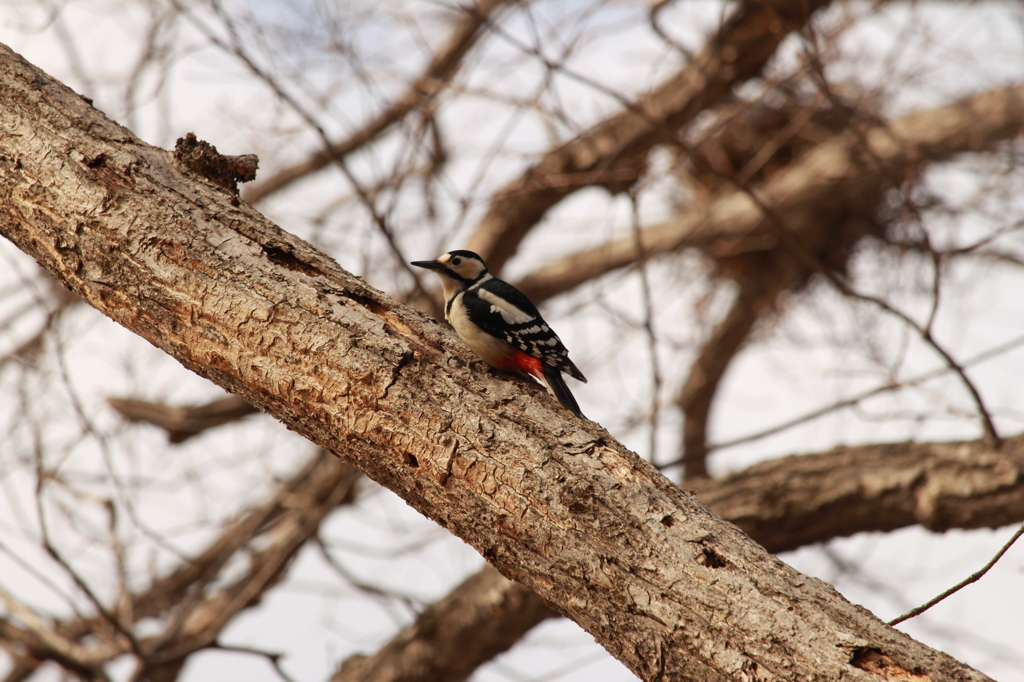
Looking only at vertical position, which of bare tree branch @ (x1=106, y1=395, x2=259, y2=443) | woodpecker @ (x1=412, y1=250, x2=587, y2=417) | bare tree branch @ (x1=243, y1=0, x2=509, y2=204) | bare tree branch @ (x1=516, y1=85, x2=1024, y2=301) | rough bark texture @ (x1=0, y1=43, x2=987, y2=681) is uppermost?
bare tree branch @ (x1=516, y1=85, x2=1024, y2=301)

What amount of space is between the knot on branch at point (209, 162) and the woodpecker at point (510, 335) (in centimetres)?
93

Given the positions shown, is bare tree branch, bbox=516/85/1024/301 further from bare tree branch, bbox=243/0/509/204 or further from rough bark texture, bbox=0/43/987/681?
rough bark texture, bbox=0/43/987/681

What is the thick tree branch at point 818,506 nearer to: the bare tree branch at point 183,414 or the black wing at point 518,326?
the black wing at point 518,326

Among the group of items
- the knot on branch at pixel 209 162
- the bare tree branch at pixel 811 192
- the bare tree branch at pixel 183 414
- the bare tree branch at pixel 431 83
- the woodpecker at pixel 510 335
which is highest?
the bare tree branch at pixel 811 192

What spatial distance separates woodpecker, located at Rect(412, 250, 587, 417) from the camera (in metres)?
2.70

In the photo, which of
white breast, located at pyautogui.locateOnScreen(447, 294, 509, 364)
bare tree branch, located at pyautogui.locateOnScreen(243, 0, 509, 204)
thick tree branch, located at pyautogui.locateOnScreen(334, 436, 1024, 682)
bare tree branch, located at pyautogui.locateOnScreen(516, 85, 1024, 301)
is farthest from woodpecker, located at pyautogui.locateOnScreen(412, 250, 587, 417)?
bare tree branch, located at pyautogui.locateOnScreen(516, 85, 1024, 301)

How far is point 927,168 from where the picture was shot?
5.91m

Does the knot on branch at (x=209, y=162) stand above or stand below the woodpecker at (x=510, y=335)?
below

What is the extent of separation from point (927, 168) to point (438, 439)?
17.5ft

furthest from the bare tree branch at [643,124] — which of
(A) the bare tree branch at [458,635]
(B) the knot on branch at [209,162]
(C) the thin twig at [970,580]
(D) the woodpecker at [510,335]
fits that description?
(C) the thin twig at [970,580]

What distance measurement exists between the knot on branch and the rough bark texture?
0.26ft

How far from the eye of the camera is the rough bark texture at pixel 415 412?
1740 mm

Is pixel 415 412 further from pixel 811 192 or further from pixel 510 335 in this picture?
pixel 811 192

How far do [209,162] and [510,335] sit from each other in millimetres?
1132
